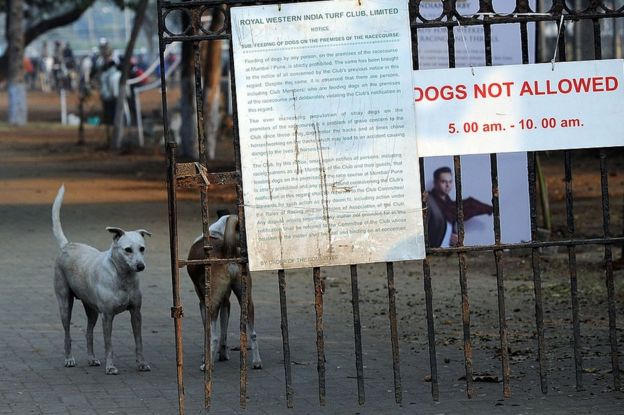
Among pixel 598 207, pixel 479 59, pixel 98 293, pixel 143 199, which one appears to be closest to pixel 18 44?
pixel 143 199

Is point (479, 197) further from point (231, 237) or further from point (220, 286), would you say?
point (231, 237)

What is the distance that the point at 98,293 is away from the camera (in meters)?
8.20

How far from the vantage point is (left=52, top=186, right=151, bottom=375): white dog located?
8.12 meters

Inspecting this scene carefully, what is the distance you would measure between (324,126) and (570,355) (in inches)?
113

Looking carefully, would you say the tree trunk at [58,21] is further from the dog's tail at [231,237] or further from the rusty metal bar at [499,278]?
the rusty metal bar at [499,278]

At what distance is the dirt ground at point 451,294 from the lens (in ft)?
26.4

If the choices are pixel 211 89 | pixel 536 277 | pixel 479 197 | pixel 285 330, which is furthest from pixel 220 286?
pixel 211 89

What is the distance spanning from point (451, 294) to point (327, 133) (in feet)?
16.2

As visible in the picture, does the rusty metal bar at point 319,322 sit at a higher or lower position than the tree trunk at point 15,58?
lower

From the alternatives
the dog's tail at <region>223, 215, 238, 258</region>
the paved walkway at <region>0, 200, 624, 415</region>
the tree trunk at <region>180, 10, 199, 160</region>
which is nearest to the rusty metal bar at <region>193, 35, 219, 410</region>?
the paved walkway at <region>0, 200, 624, 415</region>

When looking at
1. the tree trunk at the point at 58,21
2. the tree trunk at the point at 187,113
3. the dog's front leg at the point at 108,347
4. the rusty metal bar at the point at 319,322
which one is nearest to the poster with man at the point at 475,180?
the dog's front leg at the point at 108,347

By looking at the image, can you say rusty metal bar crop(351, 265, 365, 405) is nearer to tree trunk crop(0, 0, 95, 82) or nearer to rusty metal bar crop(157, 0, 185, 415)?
rusty metal bar crop(157, 0, 185, 415)

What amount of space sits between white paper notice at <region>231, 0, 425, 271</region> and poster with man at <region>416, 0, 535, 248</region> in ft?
18.0

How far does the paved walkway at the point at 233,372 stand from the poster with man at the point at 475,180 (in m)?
1.16
